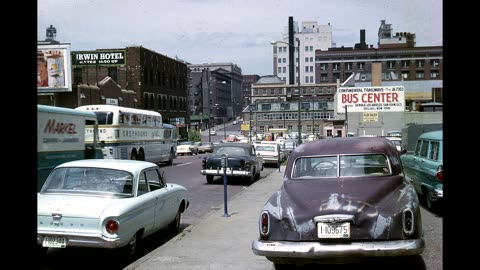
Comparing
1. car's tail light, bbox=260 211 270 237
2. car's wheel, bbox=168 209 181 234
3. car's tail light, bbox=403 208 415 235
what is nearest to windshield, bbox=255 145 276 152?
car's wheel, bbox=168 209 181 234

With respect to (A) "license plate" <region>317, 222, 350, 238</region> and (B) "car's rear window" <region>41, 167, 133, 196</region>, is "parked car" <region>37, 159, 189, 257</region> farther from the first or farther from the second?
(A) "license plate" <region>317, 222, 350, 238</region>

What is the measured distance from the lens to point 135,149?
27.1m

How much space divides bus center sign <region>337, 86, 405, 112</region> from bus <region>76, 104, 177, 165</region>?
13.0 m

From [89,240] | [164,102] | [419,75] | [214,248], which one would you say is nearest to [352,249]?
[214,248]

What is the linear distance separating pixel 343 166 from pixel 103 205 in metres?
3.34

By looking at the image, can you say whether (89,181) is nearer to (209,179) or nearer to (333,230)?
(333,230)

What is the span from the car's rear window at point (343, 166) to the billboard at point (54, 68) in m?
36.5

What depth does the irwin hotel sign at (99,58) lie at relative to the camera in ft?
173

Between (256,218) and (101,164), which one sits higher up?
(101,164)

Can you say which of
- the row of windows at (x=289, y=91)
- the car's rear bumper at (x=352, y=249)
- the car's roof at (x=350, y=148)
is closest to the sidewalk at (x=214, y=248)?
the car's rear bumper at (x=352, y=249)

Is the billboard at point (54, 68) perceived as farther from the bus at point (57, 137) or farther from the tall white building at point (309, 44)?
the tall white building at point (309, 44)

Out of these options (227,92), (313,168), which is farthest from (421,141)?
(227,92)
